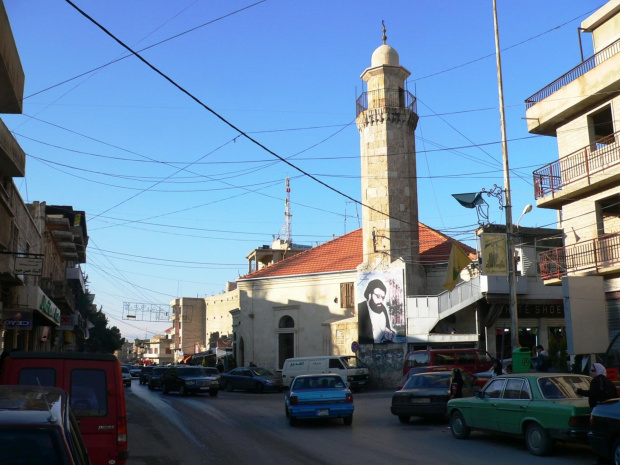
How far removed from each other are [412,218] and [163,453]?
30400 mm

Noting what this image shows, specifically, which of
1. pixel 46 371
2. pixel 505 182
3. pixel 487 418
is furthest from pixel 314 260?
pixel 46 371

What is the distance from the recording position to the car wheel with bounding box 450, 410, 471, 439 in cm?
1446

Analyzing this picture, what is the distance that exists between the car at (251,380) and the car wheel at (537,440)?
25209mm

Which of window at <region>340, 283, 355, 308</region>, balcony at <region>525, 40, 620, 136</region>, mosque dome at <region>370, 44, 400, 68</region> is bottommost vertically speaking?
window at <region>340, 283, 355, 308</region>

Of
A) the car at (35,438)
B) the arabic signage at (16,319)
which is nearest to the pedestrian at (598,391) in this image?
the car at (35,438)

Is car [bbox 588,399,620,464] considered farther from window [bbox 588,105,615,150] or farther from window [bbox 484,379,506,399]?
window [bbox 588,105,615,150]

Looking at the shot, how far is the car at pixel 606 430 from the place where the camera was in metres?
10.0

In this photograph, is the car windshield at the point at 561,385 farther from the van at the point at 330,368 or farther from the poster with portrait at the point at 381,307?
the poster with portrait at the point at 381,307

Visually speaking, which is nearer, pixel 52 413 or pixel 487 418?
pixel 52 413

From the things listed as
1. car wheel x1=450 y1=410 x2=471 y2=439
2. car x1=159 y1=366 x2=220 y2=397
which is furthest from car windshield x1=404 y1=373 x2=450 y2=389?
car x1=159 y1=366 x2=220 y2=397

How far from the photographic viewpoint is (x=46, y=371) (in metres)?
8.90

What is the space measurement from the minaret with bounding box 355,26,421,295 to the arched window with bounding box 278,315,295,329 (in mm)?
8479

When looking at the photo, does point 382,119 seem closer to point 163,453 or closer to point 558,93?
point 558,93

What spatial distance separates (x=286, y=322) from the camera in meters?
47.8
